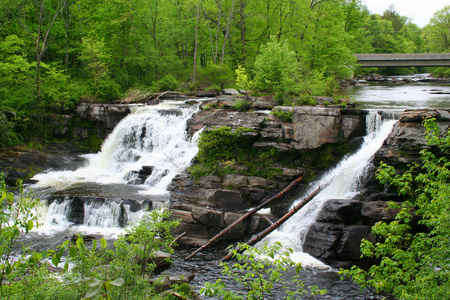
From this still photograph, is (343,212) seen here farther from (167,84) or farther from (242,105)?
(167,84)

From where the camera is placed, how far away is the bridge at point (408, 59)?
3559 cm

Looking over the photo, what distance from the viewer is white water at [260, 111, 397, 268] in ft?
42.6

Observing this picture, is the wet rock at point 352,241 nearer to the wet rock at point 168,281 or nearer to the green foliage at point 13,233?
the wet rock at point 168,281

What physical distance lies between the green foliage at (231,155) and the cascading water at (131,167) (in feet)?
3.95

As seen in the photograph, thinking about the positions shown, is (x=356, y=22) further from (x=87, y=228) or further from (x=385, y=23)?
(x=87, y=228)

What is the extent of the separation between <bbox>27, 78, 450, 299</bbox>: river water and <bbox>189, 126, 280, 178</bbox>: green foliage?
126 centimetres

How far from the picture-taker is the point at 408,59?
122 feet

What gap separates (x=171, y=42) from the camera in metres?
31.3

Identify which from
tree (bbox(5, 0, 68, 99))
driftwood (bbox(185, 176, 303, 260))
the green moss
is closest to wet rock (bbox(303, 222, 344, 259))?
driftwood (bbox(185, 176, 303, 260))

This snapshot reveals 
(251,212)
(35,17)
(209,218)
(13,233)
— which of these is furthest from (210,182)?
(35,17)

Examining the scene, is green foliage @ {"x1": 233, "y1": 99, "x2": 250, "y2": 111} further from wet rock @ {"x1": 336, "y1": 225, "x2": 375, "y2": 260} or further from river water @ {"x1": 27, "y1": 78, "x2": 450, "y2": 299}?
wet rock @ {"x1": 336, "y1": 225, "x2": 375, "y2": 260}

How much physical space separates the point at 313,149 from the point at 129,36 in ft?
64.1

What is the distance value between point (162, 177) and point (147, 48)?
14783 mm

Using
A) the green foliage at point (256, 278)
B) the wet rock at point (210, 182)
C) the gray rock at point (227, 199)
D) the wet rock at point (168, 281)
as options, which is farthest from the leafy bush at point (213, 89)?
the green foliage at point (256, 278)
